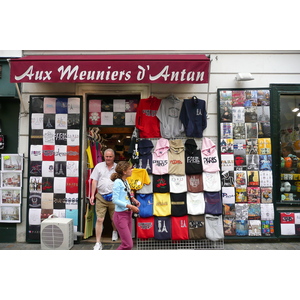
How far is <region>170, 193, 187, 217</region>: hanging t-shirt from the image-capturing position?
5082mm

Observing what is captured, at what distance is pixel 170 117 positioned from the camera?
540 centimetres

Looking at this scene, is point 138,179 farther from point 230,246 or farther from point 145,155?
point 230,246

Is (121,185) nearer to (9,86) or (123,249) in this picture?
(123,249)

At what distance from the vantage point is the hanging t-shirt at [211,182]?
5.11 m

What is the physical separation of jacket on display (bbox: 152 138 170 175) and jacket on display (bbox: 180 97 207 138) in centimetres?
56

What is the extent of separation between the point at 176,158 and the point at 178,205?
39.1 inches

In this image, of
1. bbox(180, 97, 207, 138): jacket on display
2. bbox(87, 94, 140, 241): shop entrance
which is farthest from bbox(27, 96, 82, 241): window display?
bbox(180, 97, 207, 138): jacket on display

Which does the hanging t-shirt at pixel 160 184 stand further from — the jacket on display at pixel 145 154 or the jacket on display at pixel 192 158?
the jacket on display at pixel 192 158

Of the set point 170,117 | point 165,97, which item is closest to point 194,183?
point 170,117

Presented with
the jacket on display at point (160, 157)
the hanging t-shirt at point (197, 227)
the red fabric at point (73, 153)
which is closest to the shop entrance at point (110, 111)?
the red fabric at point (73, 153)

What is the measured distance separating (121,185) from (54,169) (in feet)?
7.83

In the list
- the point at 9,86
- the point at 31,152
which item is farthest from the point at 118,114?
the point at 9,86

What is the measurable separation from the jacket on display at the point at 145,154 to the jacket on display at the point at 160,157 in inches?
3.4

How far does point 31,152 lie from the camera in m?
5.52
